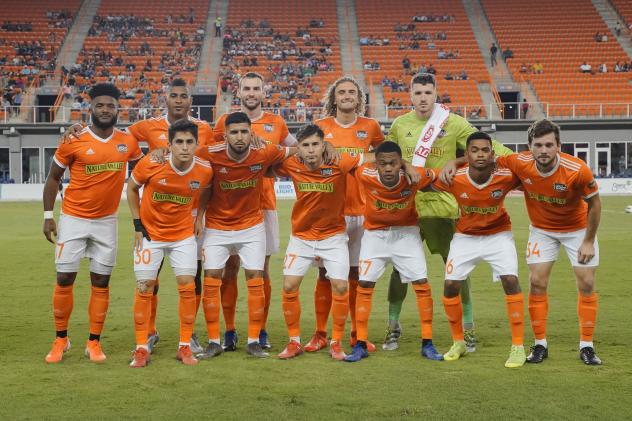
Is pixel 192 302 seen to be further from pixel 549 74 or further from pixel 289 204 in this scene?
pixel 549 74

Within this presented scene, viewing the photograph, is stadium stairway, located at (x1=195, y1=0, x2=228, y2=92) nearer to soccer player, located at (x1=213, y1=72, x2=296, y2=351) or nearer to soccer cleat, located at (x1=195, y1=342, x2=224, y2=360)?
soccer player, located at (x1=213, y1=72, x2=296, y2=351)

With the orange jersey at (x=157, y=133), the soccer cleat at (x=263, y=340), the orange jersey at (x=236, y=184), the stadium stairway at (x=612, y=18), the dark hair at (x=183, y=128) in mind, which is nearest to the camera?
the dark hair at (x=183, y=128)

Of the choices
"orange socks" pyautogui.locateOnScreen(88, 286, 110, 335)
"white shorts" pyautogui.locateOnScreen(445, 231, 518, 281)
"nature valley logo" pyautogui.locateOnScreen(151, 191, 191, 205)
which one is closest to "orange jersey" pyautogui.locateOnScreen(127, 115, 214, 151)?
"nature valley logo" pyautogui.locateOnScreen(151, 191, 191, 205)

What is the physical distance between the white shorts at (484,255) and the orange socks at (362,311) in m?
0.73

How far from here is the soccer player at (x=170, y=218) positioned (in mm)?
6836

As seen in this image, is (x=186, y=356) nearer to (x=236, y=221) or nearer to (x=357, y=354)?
(x=236, y=221)

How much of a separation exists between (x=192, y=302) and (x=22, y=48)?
4327 centimetres

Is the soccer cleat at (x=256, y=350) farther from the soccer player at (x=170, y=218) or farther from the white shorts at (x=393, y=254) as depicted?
the white shorts at (x=393, y=254)

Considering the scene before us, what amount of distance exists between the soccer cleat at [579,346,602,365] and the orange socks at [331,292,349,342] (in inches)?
78.2

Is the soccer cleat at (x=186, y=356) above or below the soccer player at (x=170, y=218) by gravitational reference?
below

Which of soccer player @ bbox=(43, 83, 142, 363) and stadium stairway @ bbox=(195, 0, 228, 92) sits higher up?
stadium stairway @ bbox=(195, 0, 228, 92)

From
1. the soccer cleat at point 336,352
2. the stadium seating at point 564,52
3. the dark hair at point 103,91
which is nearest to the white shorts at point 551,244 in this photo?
the soccer cleat at point 336,352

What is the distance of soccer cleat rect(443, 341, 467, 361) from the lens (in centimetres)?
672

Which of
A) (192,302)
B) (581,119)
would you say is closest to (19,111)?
(581,119)
